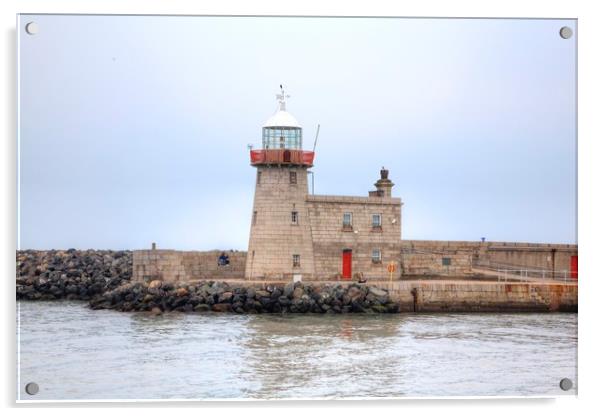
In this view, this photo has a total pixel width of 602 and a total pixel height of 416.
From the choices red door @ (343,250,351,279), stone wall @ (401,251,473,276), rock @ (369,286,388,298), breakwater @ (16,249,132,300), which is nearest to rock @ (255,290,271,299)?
rock @ (369,286,388,298)

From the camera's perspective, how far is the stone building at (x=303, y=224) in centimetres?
2356

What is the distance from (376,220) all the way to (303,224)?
1.64 metres

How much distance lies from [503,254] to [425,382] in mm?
12609

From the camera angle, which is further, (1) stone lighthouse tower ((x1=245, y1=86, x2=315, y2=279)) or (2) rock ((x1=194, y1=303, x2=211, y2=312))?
(1) stone lighthouse tower ((x1=245, y1=86, x2=315, y2=279))

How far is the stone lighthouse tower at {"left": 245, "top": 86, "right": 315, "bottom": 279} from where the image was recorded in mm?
23547

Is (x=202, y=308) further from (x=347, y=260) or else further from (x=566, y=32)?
(x=566, y=32)

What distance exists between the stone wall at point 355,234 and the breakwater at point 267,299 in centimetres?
187

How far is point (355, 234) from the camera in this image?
24359 millimetres

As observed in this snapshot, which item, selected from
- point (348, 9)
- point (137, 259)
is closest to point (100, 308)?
point (137, 259)

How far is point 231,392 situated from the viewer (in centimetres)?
1430

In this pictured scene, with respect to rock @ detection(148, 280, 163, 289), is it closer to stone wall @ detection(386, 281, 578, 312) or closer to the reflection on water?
the reflection on water

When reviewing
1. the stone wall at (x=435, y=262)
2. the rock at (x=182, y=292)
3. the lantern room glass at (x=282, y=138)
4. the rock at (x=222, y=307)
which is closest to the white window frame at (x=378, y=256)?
the stone wall at (x=435, y=262)

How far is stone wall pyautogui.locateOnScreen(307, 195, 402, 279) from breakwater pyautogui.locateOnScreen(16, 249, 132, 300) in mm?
5129

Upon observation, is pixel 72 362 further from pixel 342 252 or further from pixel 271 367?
pixel 342 252
